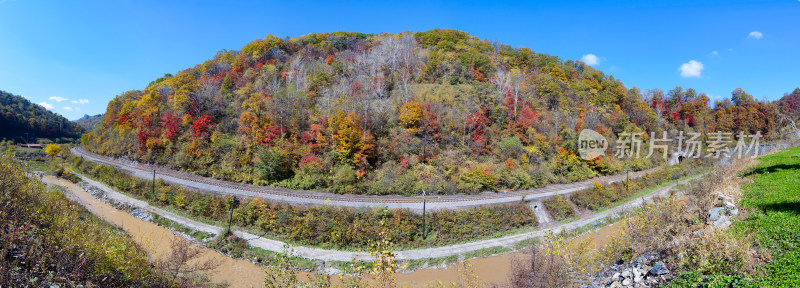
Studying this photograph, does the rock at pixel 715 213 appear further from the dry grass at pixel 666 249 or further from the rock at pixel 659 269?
the rock at pixel 659 269

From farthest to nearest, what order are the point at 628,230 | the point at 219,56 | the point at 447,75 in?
the point at 219,56 < the point at 447,75 < the point at 628,230

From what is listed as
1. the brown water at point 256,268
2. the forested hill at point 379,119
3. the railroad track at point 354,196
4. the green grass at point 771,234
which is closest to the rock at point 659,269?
the green grass at point 771,234

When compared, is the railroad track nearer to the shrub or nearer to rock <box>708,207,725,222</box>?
the shrub

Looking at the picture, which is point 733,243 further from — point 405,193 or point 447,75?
point 447,75

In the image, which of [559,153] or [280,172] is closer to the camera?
[280,172]

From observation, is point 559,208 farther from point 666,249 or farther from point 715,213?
point 666,249

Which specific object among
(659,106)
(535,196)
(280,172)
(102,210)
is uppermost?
(659,106)

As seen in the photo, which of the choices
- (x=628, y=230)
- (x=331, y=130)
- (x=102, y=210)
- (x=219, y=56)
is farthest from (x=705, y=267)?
(x=219, y=56)
